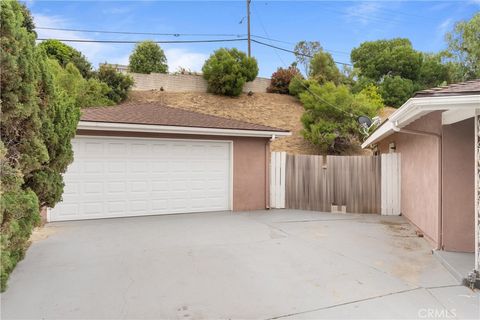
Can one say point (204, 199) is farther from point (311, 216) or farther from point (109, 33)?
point (109, 33)

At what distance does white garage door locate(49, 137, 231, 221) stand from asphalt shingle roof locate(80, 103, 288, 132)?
0.54m

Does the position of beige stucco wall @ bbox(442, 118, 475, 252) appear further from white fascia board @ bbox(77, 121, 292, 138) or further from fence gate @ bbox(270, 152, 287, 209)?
fence gate @ bbox(270, 152, 287, 209)

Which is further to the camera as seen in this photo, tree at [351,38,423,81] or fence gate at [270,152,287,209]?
tree at [351,38,423,81]

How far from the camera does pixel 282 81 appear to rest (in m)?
28.2

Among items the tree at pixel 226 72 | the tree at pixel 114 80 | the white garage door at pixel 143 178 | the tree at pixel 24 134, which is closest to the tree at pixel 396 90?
the tree at pixel 226 72

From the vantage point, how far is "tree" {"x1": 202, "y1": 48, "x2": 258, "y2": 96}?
84.9 feet

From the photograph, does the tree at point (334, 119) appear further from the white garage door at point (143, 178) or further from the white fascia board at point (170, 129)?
the white garage door at point (143, 178)

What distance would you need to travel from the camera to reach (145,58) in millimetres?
27188

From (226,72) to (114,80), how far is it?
327 inches

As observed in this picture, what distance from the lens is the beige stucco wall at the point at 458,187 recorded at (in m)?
5.48

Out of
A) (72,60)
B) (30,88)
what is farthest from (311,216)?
(72,60)

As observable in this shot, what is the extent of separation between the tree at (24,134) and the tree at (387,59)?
32.1 metres

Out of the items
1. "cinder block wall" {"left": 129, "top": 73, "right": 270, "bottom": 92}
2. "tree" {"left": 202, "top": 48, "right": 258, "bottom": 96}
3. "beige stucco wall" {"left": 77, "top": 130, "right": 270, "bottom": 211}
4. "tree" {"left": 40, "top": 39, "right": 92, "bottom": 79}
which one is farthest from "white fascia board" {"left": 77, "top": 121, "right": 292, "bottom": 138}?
"cinder block wall" {"left": 129, "top": 73, "right": 270, "bottom": 92}

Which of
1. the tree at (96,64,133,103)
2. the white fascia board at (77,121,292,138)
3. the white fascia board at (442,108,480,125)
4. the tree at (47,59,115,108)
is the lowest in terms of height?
the white fascia board at (442,108,480,125)
